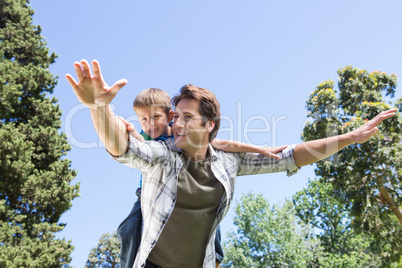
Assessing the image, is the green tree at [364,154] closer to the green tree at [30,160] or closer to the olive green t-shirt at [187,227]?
the green tree at [30,160]

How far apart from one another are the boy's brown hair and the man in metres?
0.83

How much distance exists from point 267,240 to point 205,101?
2097cm

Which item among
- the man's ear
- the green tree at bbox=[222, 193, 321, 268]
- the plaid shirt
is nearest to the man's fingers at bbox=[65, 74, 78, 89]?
the plaid shirt

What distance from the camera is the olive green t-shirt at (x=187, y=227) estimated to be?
2.51m

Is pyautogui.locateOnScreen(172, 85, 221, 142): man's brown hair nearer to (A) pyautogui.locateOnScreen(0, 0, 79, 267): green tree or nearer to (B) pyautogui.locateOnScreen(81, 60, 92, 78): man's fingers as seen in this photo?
(B) pyautogui.locateOnScreen(81, 60, 92, 78): man's fingers

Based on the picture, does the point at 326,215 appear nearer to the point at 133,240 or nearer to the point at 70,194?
the point at 70,194

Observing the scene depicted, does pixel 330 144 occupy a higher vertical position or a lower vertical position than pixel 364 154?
lower

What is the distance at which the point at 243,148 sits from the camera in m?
2.91

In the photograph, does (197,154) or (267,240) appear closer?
(197,154)

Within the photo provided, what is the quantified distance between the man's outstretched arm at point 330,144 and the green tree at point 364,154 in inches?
394

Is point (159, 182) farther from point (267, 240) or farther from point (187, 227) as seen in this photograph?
point (267, 240)

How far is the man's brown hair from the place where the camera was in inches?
108

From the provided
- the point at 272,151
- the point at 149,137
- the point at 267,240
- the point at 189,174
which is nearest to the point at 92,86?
the point at 189,174

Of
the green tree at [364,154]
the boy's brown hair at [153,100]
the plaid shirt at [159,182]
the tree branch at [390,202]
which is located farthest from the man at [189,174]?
the tree branch at [390,202]
